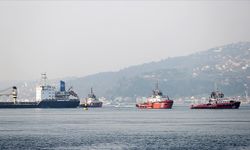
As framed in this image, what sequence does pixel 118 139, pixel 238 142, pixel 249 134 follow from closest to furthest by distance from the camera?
1. pixel 238 142
2. pixel 118 139
3. pixel 249 134

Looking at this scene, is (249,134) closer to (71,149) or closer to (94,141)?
(94,141)

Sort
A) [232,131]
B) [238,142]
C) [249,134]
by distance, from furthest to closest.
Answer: [232,131]
[249,134]
[238,142]

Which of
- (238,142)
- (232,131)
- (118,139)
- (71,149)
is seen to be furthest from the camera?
(232,131)

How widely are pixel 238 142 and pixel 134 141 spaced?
13740mm

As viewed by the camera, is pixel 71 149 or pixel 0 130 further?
pixel 0 130

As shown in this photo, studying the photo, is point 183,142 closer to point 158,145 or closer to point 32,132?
point 158,145

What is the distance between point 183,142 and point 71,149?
16.0m

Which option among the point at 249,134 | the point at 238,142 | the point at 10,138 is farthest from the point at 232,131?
the point at 10,138

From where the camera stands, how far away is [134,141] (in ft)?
287

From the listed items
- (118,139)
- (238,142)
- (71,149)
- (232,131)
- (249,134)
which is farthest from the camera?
(232,131)

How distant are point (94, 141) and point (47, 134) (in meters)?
15.6

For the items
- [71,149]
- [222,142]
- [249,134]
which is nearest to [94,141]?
[71,149]

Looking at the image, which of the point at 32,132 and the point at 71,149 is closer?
the point at 71,149

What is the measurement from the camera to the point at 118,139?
91.1 m
